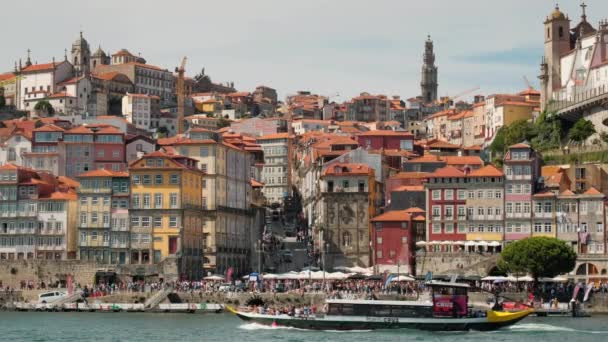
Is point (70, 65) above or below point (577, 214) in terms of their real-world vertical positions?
above

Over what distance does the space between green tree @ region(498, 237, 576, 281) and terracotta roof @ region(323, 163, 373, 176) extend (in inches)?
754

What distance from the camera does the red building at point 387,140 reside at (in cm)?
14050

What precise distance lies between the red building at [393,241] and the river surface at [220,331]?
19.9 metres

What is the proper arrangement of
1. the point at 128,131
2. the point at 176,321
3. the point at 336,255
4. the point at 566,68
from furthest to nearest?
the point at 128,131, the point at 566,68, the point at 336,255, the point at 176,321

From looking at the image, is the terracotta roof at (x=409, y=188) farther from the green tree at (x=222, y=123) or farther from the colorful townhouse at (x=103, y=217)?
the green tree at (x=222, y=123)

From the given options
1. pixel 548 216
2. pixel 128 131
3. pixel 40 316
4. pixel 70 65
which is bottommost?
pixel 40 316

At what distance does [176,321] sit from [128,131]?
63.2 m

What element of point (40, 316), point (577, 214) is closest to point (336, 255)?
point (577, 214)

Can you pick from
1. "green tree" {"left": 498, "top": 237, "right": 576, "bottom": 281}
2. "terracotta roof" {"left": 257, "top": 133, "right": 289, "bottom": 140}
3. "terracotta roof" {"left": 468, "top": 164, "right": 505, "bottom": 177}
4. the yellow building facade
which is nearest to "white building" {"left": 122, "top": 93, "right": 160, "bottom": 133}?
"terracotta roof" {"left": 257, "top": 133, "right": 289, "bottom": 140}

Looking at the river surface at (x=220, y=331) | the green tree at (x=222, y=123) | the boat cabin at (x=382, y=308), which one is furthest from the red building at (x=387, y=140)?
the boat cabin at (x=382, y=308)

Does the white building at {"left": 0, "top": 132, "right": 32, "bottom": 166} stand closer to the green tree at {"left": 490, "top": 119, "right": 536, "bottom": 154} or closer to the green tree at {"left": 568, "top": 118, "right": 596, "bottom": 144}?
the green tree at {"left": 490, "top": 119, "right": 536, "bottom": 154}

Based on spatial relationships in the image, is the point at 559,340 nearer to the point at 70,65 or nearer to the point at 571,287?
the point at 571,287

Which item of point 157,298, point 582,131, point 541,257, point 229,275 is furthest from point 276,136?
point 541,257

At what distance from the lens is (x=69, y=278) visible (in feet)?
347
